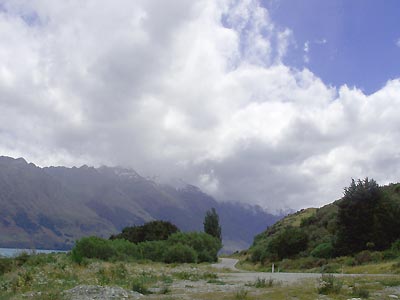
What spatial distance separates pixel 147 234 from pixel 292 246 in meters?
44.3

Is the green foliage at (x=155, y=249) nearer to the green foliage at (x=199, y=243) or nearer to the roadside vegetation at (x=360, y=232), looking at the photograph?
the green foliage at (x=199, y=243)

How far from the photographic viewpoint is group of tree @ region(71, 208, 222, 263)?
59.5 metres

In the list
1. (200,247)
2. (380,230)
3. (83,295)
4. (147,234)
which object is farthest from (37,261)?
(147,234)

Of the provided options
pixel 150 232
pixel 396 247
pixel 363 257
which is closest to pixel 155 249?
pixel 150 232

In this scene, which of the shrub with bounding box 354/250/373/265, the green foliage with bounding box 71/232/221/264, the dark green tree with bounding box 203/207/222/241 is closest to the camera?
the shrub with bounding box 354/250/373/265

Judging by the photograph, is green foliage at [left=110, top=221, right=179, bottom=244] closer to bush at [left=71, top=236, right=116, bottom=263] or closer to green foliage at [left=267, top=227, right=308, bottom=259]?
bush at [left=71, top=236, right=116, bottom=263]

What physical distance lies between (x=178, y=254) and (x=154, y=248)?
5.98m

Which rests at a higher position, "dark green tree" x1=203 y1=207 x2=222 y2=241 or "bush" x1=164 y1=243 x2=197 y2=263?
"dark green tree" x1=203 y1=207 x2=222 y2=241

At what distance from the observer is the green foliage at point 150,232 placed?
96500 millimetres

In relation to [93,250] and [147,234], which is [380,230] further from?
[147,234]

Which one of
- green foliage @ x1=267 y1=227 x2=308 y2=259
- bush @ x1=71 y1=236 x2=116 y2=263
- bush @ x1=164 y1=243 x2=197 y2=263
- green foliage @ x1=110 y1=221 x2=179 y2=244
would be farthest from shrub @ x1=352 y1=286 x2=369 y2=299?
green foliage @ x1=110 y1=221 x2=179 y2=244

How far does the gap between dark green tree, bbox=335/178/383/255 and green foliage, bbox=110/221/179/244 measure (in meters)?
52.1

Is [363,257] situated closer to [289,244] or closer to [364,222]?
[364,222]

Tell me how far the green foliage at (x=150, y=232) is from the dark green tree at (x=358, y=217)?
52112 mm
